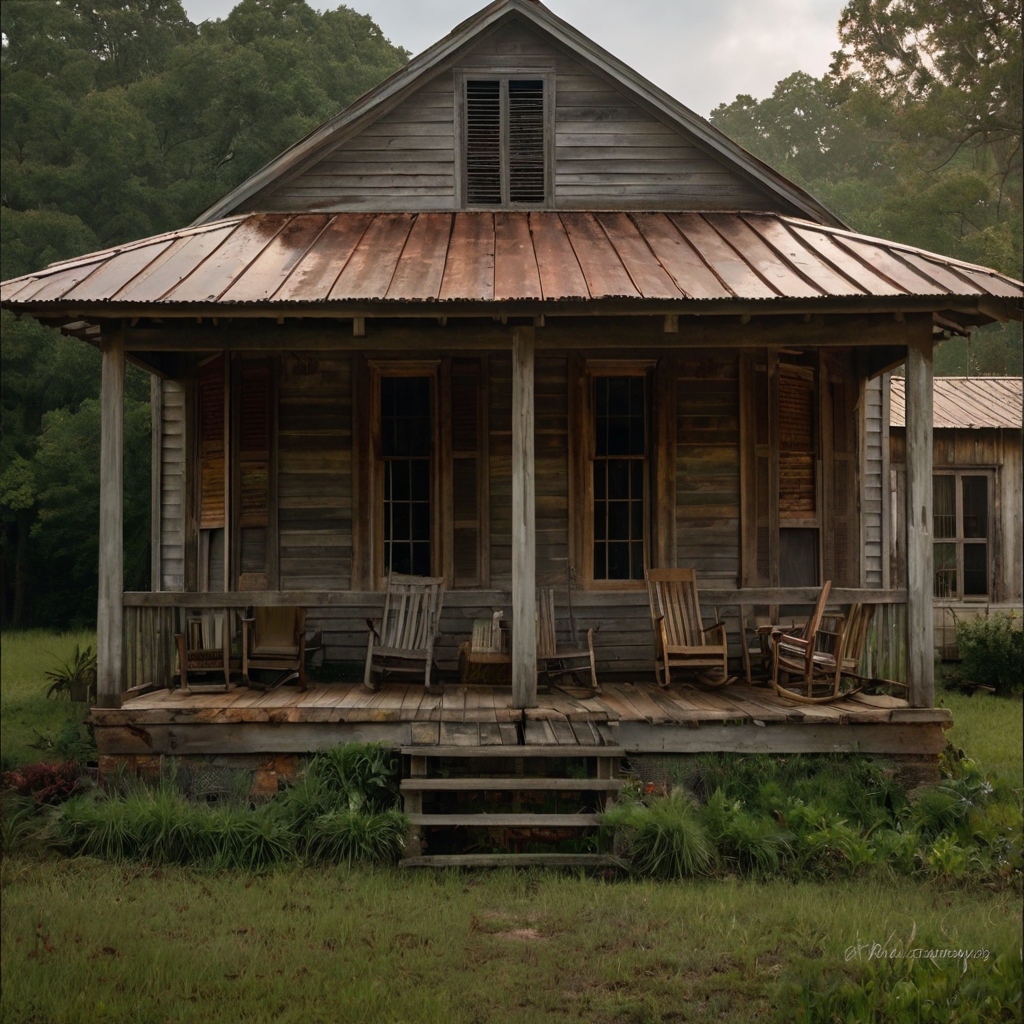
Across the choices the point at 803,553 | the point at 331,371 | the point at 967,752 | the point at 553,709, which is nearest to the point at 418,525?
the point at 331,371

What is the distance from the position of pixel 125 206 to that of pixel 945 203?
16.4 meters

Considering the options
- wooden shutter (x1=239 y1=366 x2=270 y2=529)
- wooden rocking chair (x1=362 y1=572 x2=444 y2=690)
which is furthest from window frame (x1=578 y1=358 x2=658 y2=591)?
wooden shutter (x1=239 y1=366 x2=270 y2=529)

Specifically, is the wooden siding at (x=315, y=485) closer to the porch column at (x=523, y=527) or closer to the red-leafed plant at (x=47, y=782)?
the porch column at (x=523, y=527)

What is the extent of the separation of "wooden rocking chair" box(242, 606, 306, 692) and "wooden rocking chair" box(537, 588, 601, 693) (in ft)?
6.27

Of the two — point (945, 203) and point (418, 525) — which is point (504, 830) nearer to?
point (418, 525)

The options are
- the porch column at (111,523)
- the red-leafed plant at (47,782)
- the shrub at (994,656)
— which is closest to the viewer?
the red-leafed plant at (47,782)

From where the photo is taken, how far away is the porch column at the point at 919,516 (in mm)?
7867

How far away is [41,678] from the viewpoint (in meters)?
14.9

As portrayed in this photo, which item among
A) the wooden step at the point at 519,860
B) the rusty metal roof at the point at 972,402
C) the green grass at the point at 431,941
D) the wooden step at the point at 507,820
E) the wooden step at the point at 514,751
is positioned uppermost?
the rusty metal roof at the point at 972,402

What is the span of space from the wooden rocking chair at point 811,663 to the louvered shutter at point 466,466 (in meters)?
2.79

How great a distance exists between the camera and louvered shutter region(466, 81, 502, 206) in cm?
1056

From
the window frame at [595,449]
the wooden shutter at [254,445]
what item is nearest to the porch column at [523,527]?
the window frame at [595,449]

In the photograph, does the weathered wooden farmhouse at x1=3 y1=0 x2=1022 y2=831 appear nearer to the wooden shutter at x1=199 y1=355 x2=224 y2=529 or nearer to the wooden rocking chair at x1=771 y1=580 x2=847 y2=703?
the wooden shutter at x1=199 y1=355 x2=224 y2=529

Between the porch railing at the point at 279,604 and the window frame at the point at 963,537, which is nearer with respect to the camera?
the porch railing at the point at 279,604
